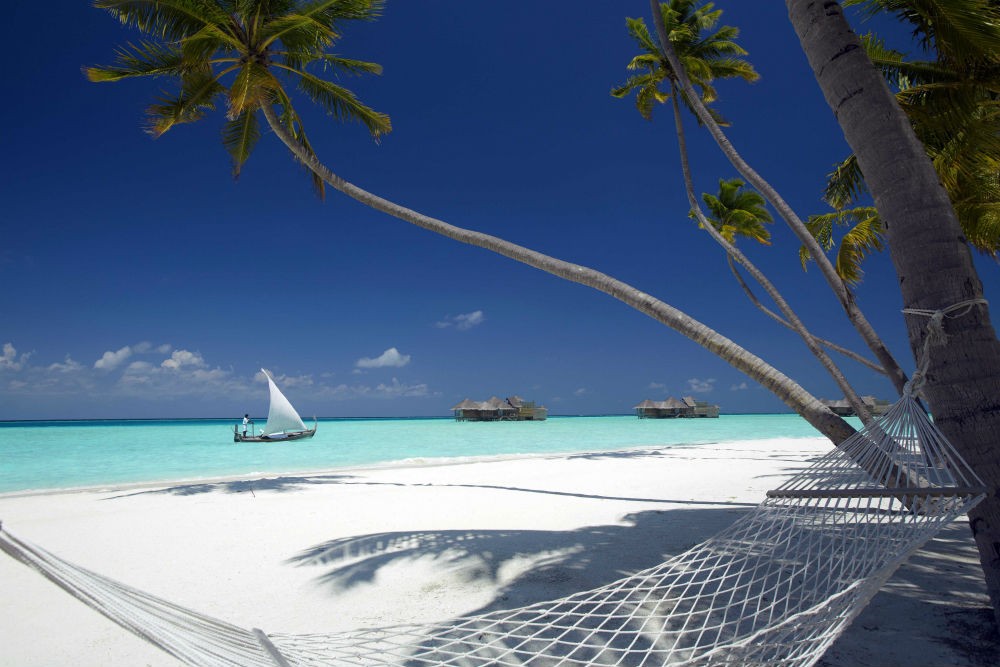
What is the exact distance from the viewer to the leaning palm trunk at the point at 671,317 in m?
2.34

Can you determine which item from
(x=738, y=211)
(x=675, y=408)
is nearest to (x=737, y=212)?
(x=738, y=211)

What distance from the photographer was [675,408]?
4122cm

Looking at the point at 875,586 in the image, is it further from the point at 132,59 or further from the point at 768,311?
the point at 132,59

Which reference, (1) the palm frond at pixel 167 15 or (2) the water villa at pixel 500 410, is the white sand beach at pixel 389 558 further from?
(2) the water villa at pixel 500 410

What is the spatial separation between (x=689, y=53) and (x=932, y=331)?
7.71 meters

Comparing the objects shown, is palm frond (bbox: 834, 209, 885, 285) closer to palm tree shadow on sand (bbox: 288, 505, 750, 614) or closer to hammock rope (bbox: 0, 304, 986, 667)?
palm tree shadow on sand (bbox: 288, 505, 750, 614)

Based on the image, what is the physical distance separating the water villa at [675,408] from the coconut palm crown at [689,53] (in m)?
35.0

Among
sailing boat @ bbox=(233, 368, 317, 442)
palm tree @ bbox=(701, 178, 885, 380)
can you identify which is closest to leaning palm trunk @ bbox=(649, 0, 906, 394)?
palm tree @ bbox=(701, 178, 885, 380)

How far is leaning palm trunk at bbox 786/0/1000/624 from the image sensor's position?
1.88m

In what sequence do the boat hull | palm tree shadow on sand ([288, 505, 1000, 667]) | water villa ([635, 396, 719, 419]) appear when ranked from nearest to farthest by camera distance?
palm tree shadow on sand ([288, 505, 1000, 667]), the boat hull, water villa ([635, 396, 719, 419])

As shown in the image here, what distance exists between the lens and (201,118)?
5.71m

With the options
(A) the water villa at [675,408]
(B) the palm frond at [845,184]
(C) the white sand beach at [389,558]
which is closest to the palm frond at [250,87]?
(C) the white sand beach at [389,558]

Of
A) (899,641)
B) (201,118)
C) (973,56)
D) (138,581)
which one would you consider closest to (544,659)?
(899,641)

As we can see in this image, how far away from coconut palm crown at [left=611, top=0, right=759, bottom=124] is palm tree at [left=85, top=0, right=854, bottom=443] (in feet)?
14.6
